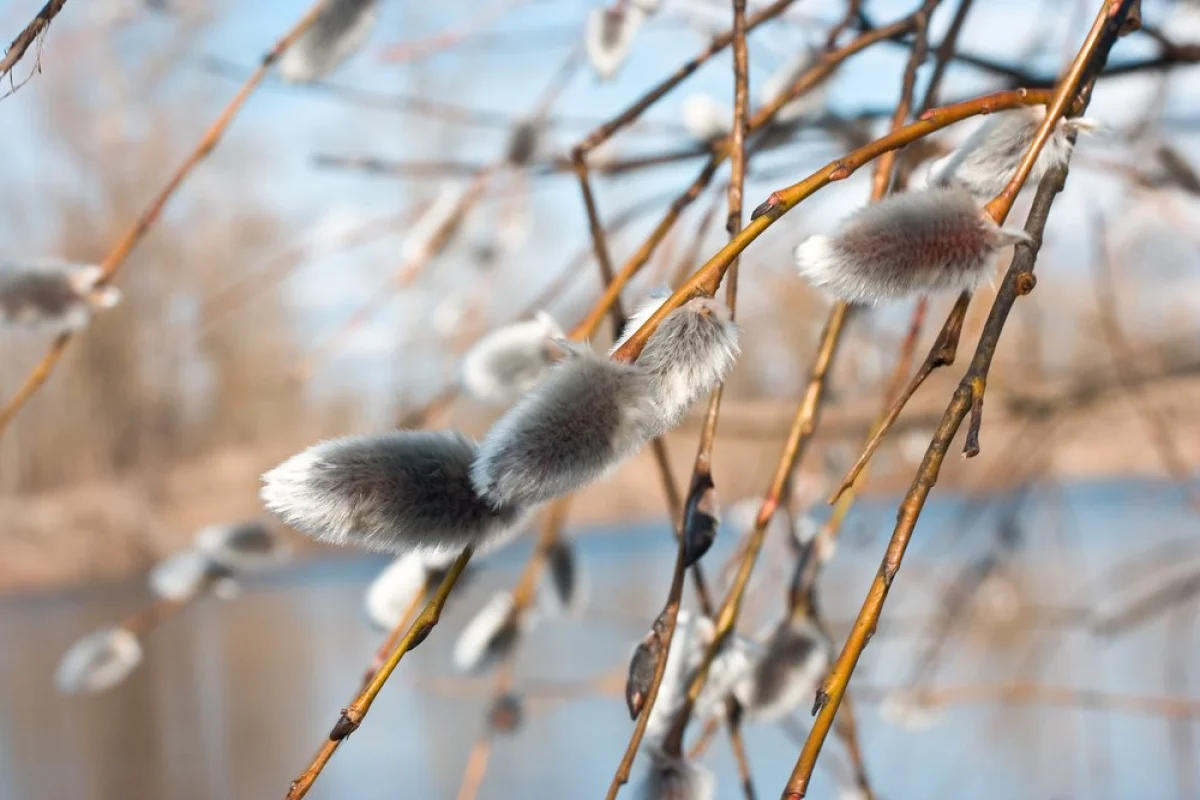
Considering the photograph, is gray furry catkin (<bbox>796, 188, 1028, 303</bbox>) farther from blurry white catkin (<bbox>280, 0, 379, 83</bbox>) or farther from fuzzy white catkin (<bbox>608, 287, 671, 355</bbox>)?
blurry white catkin (<bbox>280, 0, 379, 83</bbox>)

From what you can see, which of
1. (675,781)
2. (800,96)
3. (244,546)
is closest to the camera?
(675,781)

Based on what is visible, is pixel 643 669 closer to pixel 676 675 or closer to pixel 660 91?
pixel 676 675

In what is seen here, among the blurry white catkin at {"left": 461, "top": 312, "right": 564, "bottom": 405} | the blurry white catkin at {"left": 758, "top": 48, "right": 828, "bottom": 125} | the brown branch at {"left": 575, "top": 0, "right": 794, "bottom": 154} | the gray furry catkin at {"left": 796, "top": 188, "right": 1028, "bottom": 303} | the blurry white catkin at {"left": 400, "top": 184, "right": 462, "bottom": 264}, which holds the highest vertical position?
the blurry white catkin at {"left": 400, "top": 184, "right": 462, "bottom": 264}

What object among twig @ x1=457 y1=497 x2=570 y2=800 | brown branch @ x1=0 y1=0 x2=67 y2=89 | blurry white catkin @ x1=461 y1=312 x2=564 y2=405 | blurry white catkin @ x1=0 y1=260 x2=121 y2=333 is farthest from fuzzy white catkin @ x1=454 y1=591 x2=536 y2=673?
brown branch @ x1=0 y1=0 x2=67 y2=89

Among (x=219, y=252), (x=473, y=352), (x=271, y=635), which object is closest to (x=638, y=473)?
(x=271, y=635)

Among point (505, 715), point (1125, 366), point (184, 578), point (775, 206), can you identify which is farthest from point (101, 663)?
point (1125, 366)

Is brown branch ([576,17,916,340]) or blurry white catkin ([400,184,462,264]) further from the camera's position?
blurry white catkin ([400,184,462,264])
